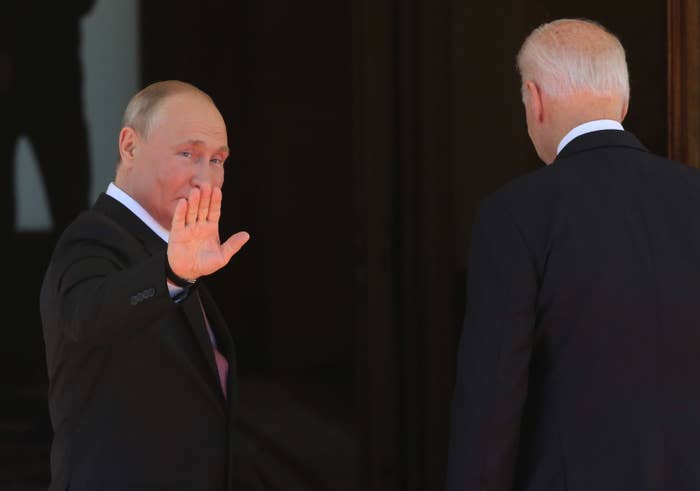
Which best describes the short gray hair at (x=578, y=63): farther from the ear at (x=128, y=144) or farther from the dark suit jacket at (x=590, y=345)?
the ear at (x=128, y=144)

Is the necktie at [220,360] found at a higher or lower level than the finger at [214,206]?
lower

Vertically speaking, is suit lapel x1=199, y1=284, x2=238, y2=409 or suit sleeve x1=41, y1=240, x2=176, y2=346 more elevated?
suit sleeve x1=41, y1=240, x2=176, y2=346

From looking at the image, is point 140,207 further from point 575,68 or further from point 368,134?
point 368,134

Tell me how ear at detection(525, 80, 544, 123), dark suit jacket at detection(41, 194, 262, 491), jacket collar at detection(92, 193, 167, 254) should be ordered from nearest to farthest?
dark suit jacket at detection(41, 194, 262, 491) → jacket collar at detection(92, 193, 167, 254) → ear at detection(525, 80, 544, 123)

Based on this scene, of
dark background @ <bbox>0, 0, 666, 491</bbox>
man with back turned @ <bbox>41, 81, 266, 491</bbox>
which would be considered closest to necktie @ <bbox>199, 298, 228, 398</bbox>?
man with back turned @ <bbox>41, 81, 266, 491</bbox>

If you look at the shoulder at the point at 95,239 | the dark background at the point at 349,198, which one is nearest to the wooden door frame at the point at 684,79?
the dark background at the point at 349,198

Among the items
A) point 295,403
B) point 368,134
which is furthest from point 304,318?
point 368,134

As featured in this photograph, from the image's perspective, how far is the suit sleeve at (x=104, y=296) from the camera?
1.66 metres

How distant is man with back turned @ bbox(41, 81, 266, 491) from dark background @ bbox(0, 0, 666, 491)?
1.55 meters

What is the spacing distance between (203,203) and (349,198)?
1.99 m

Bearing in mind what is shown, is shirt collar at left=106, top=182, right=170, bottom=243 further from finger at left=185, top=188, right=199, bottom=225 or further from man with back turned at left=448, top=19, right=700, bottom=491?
man with back turned at left=448, top=19, right=700, bottom=491

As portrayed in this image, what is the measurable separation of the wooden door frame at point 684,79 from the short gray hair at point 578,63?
5.48 ft

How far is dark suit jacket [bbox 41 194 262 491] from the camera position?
183 cm

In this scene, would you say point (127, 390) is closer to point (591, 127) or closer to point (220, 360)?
point (220, 360)
